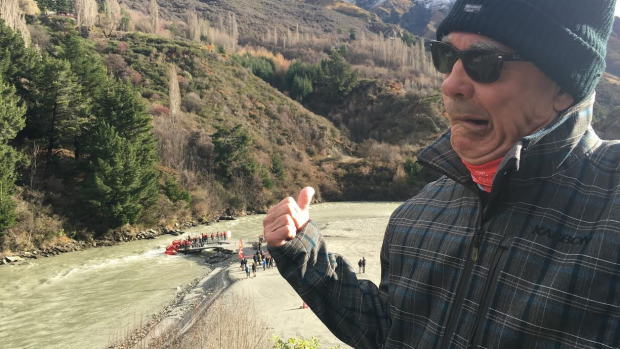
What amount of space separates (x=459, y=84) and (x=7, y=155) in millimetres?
27079

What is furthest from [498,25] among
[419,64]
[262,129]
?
[419,64]

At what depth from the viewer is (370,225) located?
30.5 metres

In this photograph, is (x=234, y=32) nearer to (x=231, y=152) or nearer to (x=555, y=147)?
(x=231, y=152)

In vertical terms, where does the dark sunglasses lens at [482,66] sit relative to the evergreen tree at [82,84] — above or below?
below

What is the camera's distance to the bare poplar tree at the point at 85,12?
5612 centimetres

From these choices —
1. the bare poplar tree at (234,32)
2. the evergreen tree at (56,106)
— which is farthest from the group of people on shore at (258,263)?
the bare poplar tree at (234,32)

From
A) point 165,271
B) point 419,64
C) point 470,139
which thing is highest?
point 419,64

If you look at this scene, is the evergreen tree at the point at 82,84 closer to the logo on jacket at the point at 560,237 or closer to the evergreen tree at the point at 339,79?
the logo on jacket at the point at 560,237

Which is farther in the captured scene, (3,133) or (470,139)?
(3,133)

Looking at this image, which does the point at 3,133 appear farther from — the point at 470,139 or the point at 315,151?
the point at 315,151

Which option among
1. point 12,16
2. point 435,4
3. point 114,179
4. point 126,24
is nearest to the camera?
point 114,179

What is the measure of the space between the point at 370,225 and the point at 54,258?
2068 cm

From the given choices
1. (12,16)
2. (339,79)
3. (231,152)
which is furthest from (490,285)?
(339,79)

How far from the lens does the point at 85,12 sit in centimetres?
5703
